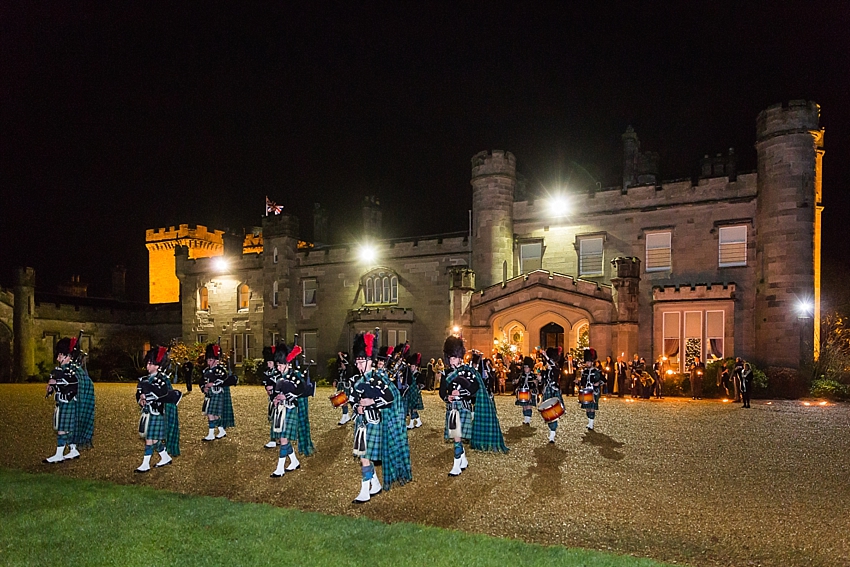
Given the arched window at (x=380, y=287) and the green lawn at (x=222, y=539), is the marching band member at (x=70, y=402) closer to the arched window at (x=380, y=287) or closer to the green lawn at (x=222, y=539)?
the green lawn at (x=222, y=539)

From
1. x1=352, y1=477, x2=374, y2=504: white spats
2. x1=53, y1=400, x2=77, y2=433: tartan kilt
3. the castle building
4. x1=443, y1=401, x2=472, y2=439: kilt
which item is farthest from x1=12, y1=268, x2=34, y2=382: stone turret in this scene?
x1=352, y1=477, x2=374, y2=504: white spats

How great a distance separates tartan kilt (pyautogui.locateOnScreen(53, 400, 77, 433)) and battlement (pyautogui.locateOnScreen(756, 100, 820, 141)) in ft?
85.5

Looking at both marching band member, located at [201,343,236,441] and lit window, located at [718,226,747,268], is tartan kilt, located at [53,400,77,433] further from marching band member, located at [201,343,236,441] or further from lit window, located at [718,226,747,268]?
lit window, located at [718,226,747,268]

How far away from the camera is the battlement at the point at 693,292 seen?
26609 mm

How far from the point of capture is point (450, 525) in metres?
7.58

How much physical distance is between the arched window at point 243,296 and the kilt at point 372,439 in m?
32.9

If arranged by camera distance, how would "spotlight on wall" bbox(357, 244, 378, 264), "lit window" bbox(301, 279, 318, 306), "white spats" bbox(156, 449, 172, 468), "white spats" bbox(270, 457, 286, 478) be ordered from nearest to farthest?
1. "white spats" bbox(270, 457, 286, 478)
2. "white spats" bbox(156, 449, 172, 468)
3. "spotlight on wall" bbox(357, 244, 378, 264)
4. "lit window" bbox(301, 279, 318, 306)

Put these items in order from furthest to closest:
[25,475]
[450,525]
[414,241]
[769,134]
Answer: [414,241]
[769,134]
[25,475]
[450,525]

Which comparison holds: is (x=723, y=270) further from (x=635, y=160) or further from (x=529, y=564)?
(x=529, y=564)

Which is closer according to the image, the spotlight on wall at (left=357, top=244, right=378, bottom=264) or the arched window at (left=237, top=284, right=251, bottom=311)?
the spotlight on wall at (left=357, top=244, right=378, bottom=264)

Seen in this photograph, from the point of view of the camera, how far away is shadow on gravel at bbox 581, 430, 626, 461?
1170 centimetres

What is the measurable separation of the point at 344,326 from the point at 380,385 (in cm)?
2787

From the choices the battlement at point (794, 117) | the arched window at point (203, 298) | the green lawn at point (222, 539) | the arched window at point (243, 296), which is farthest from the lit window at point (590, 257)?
the arched window at point (203, 298)

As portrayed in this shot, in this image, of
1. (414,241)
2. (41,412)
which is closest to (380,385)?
(41,412)
